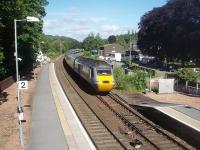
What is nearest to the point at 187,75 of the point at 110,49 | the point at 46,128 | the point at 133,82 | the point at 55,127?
the point at 133,82

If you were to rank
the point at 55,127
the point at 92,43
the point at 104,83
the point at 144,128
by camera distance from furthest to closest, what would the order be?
the point at 92,43, the point at 104,83, the point at 144,128, the point at 55,127

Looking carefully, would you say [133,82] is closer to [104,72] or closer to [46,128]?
[104,72]

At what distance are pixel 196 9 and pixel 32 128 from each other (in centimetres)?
4955

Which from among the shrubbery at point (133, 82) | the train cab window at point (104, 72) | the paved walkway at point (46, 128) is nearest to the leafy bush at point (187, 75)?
the shrubbery at point (133, 82)

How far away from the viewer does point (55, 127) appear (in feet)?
72.8

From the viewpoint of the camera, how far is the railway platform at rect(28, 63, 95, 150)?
61.3ft

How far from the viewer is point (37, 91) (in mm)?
38844

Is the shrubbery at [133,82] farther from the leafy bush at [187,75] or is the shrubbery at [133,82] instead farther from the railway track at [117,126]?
the railway track at [117,126]

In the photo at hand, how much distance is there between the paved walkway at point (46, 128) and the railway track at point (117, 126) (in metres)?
1.69

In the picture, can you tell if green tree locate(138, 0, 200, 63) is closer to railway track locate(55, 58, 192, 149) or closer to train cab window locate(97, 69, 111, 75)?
train cab window locate(97, 69, 111, 75)

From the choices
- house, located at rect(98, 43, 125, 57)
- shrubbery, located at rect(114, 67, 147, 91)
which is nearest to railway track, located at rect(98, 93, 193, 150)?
shrubbery, located at rect(114, 67, 147, 91)

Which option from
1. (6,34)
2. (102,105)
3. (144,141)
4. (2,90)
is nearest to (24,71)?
(6,34)

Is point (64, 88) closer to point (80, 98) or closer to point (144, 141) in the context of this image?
point (80, 98)

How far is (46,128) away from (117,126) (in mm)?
4294
